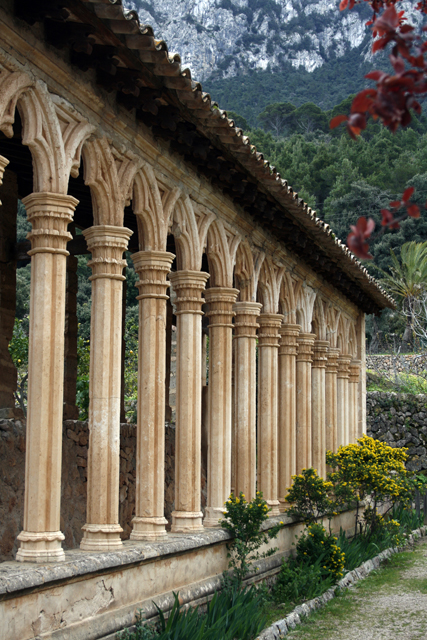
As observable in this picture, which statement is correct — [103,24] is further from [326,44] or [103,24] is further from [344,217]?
[326,44]

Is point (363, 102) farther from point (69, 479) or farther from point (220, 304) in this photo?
point (69, 479)

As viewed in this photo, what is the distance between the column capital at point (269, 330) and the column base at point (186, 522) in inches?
147

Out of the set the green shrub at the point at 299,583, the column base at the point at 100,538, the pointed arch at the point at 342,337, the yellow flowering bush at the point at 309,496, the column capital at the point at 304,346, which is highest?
the pointed arch at the point at 342,337

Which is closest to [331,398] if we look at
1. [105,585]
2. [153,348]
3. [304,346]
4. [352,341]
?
[304,346]

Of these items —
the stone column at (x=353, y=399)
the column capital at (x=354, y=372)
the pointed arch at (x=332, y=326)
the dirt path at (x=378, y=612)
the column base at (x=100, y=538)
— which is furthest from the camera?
the column capital at (x=354, y=372)

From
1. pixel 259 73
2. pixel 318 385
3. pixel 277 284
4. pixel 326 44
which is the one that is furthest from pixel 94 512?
pixel 326 44

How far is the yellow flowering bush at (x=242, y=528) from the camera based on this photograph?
28.7ft

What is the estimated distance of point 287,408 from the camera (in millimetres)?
12492

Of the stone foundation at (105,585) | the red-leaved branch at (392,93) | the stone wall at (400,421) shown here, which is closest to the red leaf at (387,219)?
the red-leaved branch at (392,93)

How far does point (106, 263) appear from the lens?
7.13 m

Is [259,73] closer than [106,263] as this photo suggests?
No

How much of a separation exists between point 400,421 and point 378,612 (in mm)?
13551

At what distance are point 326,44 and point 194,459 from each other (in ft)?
313

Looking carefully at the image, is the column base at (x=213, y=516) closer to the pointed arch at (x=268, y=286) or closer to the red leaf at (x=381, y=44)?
the pointed arch at (x=268, y=286)
